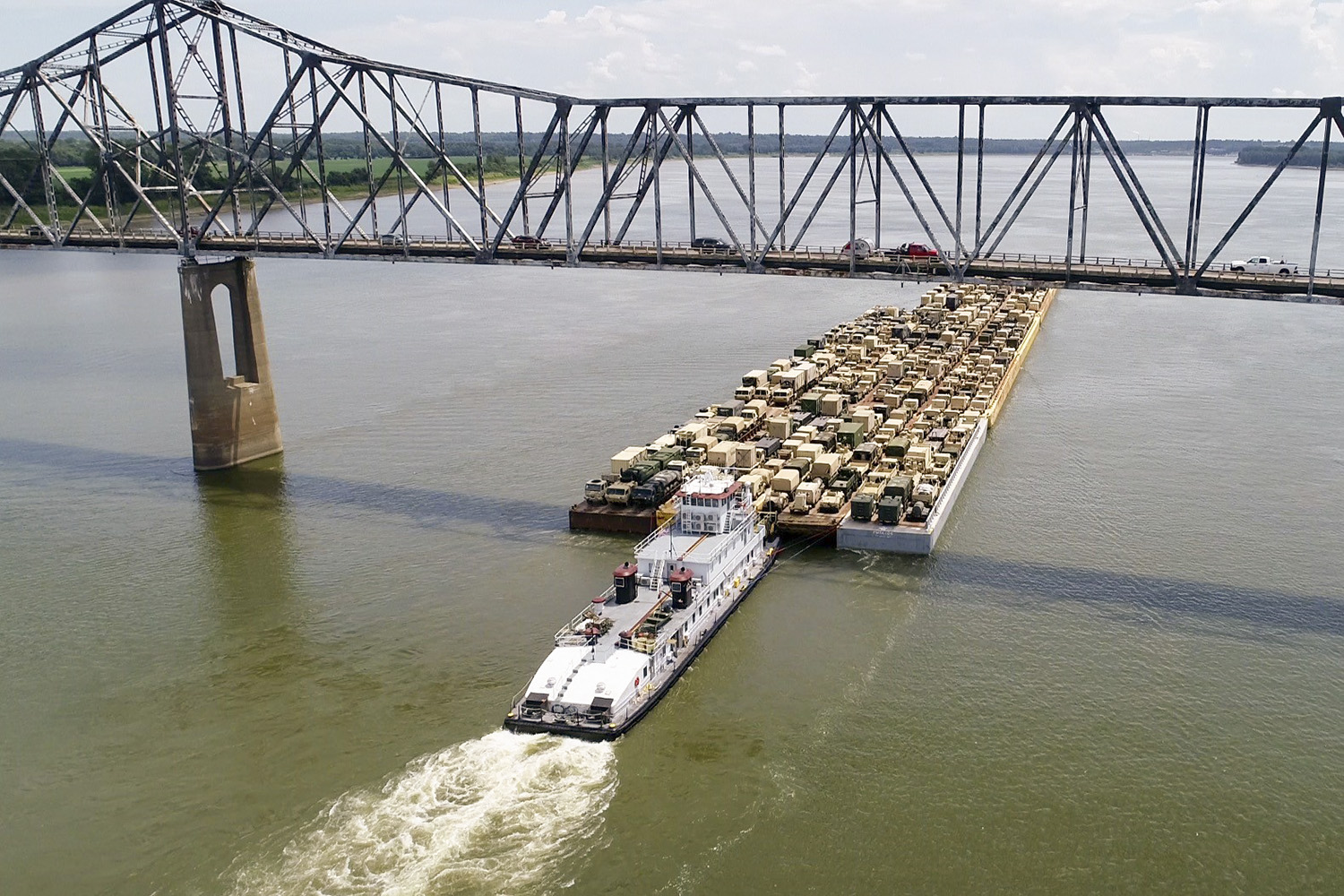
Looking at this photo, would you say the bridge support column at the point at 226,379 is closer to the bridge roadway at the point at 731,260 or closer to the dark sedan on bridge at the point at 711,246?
the bridge roadway at the point at 731,260

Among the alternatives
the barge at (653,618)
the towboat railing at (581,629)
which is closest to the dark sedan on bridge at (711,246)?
the barge at (653,618)

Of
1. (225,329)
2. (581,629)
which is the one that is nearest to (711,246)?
(581,629)

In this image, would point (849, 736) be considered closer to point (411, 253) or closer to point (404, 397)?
point (411, 253)

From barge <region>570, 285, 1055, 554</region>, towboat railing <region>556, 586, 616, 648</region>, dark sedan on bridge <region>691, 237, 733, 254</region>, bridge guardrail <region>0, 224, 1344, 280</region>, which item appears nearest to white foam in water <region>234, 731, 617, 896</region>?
towboat railing <region>556, 586, 616, 648</region>

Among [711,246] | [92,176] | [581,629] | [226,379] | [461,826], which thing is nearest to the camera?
[461,826]

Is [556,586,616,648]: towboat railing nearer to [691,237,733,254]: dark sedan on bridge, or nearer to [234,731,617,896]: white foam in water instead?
[234,731,617,896]: white foam in water

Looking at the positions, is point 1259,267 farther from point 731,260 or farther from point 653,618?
point 653,618

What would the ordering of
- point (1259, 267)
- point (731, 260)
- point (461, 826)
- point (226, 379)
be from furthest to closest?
point (1259, 267) → point (226, 379) → point (731, 260) → point (461, 826)
